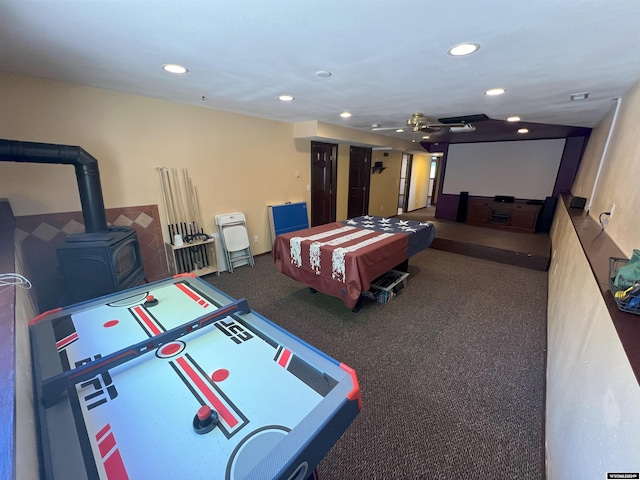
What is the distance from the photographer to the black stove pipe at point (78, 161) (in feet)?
6.04

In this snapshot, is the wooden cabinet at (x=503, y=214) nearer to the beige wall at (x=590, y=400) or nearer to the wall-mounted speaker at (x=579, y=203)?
the wall-mounted speaker at (x=579, y=203)

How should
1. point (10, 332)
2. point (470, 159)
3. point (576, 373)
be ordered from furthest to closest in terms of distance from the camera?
point (470, 159) < point (576, 373) < point (10, 332)

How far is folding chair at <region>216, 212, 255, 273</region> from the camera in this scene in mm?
3684

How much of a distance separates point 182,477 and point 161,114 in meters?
3.46

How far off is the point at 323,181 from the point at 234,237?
2258mm

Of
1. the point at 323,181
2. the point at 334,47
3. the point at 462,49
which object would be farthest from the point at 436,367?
the point at 323,181

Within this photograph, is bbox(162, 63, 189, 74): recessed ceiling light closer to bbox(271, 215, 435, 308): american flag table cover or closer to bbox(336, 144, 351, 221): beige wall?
bbox(271, 215, 435, 308): american flag table cover

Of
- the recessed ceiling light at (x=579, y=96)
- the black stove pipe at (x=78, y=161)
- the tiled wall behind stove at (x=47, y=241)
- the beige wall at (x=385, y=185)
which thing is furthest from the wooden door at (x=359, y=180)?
the black stove pipe at (x=78, y=161)

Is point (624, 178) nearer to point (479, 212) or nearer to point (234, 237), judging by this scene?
point (234, 237)

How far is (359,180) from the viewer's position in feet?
19.6

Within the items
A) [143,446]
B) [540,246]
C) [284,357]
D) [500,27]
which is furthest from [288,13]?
[540,246]

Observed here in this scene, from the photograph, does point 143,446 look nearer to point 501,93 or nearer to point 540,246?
point 501,93

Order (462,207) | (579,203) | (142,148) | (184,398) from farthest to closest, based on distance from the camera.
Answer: (462,207) < (579,203) < (142,148) < (184,398)

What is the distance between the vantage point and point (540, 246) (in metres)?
4.46
